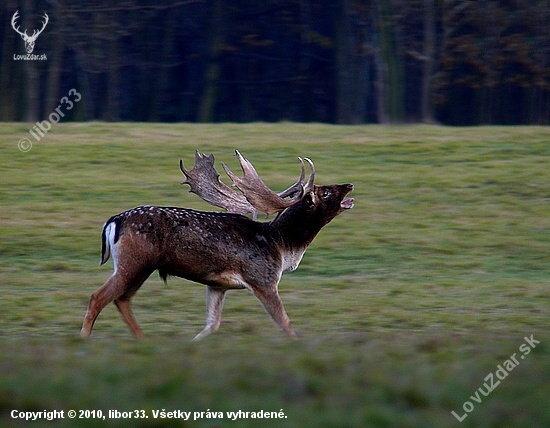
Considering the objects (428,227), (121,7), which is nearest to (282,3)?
(121,7)

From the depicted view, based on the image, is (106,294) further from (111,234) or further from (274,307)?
(274,307)

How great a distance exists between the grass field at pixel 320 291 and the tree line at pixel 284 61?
740cm

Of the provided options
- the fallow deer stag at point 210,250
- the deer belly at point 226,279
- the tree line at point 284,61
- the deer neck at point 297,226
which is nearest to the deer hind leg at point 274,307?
the fallow deer stag at point 210,250

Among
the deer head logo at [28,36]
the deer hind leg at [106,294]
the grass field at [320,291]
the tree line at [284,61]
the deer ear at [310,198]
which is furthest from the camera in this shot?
the tree line at [284,61]

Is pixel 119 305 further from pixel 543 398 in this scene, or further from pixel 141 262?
pixel 543 398

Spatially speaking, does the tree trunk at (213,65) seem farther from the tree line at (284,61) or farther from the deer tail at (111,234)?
the deer tail at (111,234)

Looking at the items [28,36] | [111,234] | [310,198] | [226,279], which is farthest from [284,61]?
[111,234]

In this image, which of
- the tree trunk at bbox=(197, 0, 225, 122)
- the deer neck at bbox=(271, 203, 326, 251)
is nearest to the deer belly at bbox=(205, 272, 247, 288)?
the deer neck at bbox=(271, 203, 326, 251)

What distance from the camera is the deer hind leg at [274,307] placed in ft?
29.8

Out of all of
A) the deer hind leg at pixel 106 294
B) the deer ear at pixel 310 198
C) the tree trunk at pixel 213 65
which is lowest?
the deer hind leg at pixel 106 294

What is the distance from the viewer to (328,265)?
13422 mm

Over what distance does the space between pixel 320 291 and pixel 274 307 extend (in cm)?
290

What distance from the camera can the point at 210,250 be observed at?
916 cm

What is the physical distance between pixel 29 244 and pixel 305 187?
5.77 metres
